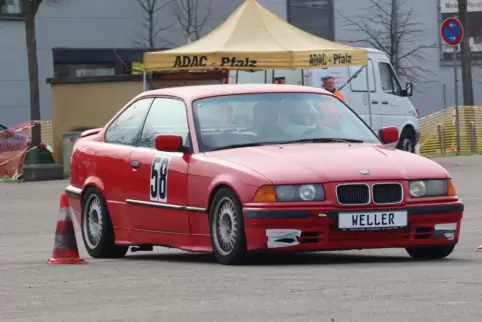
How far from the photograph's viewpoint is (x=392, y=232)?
33.1ft

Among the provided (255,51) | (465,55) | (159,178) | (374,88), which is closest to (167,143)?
(159,178)

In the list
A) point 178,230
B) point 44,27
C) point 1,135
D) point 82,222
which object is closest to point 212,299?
point 178,230

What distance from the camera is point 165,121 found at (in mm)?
11711

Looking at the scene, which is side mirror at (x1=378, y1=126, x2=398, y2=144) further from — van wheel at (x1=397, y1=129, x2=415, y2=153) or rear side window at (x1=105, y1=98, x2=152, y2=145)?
van wheel at (x1=397, y1=129, x2=415, y2=153)

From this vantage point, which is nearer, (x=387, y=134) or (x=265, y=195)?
(x=265, y=195)

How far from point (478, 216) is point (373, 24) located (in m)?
37.9

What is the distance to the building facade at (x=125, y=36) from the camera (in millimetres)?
49406

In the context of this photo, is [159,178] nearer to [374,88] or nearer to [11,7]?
[374,88]

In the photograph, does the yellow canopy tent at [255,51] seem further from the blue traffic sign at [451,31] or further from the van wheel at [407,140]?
the blue traffic sign at [451,31]

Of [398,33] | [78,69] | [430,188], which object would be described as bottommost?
[430,188]

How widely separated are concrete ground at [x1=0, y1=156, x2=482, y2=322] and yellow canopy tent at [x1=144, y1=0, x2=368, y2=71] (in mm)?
12986

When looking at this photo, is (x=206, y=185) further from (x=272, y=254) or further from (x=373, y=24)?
(x=373, y=24)

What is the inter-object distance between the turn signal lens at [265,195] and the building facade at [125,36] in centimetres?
3971

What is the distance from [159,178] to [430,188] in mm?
2203
